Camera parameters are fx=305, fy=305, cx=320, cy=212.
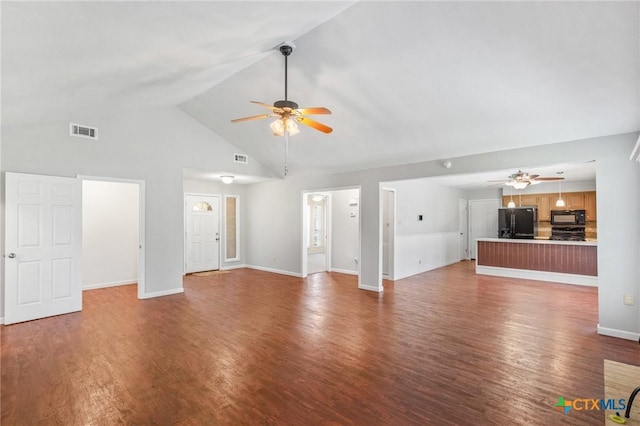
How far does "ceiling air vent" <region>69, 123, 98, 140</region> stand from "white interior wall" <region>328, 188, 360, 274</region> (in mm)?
5255

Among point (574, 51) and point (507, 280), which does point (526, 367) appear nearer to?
point (574, 51)

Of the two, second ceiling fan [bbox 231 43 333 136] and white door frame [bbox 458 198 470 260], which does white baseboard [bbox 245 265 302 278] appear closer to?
second ceiling fan [bbox 231 43 333 136]

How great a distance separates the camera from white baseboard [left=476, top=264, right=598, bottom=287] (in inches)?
260

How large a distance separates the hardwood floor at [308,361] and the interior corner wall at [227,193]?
10.9 ft

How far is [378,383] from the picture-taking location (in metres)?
2.67

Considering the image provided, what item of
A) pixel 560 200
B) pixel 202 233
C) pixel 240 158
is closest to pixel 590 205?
pixel 560 200

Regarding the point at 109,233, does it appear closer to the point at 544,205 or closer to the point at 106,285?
the point at 106,285

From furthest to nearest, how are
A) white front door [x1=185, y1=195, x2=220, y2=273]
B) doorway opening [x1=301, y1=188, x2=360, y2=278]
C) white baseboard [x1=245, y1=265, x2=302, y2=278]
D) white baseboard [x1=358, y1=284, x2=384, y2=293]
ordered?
doorway opening [x1=301, y1=188, x2=360, y2=278] → white front door [x1=185, y1=195, x2=220, y2=273] → white baseboard [x1=245, y1=265, x2=302, y2=278] → white baseboard [x1=358, y1=284, x2=384, y2=293]

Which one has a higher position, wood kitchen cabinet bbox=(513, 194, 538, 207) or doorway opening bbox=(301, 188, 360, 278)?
wood kitchen cabinet bbox=(513, 194, 538, 207)

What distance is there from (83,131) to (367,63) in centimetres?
457

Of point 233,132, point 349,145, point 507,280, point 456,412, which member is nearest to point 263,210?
point 233,132

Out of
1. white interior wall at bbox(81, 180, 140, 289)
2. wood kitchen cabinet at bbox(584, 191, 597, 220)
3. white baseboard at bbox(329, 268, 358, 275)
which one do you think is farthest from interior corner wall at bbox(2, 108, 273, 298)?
wood kitchen cabinet at bbox(584, 191, 597, 220)

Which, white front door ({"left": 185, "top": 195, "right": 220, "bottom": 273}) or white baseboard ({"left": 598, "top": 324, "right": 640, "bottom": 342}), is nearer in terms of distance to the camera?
white baseboard ({"left": 598, "top": 324, "right": 640, "bottom": 342})

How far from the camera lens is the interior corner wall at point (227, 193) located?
7.97 meters
